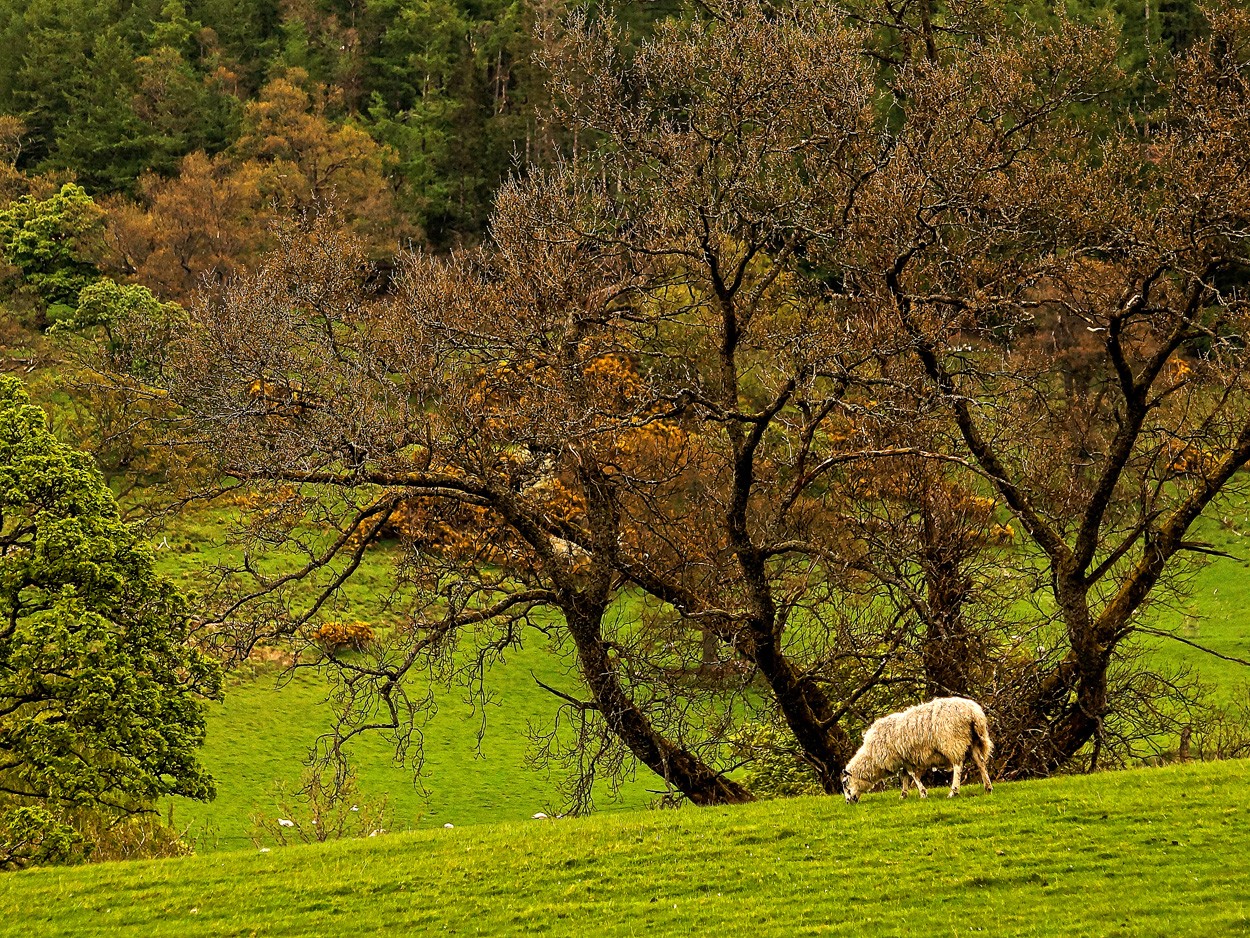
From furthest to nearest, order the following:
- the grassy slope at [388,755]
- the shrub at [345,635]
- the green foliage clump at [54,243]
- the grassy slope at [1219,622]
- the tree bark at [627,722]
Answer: the green foliage clump at [54,243]
the grassy slope at [1219,622]
the shrub at [345,635]
the grassy slope at [388,755]
the tree bark at [627,722]

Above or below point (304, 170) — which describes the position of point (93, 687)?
below

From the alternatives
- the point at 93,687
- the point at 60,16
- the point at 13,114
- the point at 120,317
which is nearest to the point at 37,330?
the point at 120,317

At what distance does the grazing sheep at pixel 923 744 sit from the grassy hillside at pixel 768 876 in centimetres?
36

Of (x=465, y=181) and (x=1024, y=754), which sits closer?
(x=1024, y=754)

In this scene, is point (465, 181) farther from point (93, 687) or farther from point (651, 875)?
point (651, 875)

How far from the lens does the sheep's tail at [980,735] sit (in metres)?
15.6

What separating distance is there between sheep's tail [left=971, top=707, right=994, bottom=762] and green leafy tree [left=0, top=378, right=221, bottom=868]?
1520 cm

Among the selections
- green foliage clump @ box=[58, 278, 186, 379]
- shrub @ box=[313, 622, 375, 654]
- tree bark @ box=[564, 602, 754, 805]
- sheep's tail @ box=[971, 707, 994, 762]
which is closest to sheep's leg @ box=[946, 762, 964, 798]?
sheep's tail @ box=[971, 707, 994, 762]

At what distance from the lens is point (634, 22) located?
281ft

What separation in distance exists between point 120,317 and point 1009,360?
155ft

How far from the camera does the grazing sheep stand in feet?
51.2

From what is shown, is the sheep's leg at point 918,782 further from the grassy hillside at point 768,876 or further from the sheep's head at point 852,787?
the sheep's head at point 852,787

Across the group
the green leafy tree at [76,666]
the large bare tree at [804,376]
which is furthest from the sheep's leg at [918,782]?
the green leafy tree at [76,666]

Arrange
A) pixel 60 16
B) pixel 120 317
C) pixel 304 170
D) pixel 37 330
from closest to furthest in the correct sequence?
pixel 120 317 < pixel 37 330 < pixel 304 170 < pixel 60 16
